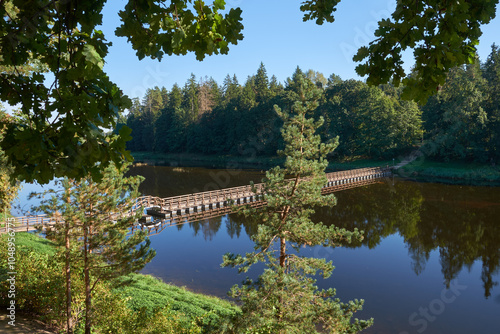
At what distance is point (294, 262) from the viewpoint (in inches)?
371

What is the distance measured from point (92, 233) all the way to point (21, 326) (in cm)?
312

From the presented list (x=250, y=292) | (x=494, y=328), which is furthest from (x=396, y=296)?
(x=250, y=292)

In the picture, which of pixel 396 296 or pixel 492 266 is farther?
pixel 492 266

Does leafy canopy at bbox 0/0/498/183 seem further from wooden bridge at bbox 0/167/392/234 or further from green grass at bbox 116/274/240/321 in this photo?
wooden bridge at bbox 0/167/392/234

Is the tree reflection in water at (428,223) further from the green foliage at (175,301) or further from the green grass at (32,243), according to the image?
the green grass at (32,243)

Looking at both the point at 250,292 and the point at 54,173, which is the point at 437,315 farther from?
the point at 54,173

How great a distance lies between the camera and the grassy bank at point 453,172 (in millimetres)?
40000

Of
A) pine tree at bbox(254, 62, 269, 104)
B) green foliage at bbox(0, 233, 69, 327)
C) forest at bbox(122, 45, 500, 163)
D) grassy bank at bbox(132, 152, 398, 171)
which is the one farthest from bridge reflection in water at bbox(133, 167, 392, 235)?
pine tree at bbox(254, 62, 269, 104)

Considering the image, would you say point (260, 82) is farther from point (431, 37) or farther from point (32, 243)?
point (431, 37)

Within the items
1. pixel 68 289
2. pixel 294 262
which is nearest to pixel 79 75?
pixel 294 262

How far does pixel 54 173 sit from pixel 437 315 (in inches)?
590

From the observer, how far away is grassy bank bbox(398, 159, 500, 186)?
40000mm

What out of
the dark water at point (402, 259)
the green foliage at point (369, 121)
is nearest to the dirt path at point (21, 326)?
the dark water at point (402, 259)

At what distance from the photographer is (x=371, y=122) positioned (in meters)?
53.8
